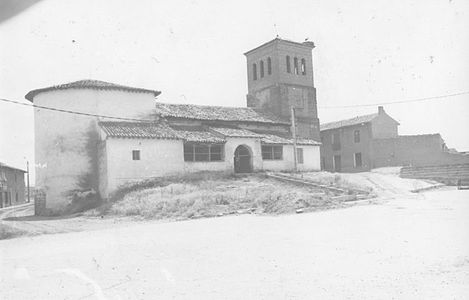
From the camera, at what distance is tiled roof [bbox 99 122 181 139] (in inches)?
860

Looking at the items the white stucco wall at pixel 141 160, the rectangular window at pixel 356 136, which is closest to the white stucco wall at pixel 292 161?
the white stucco wall at pixel 141 160

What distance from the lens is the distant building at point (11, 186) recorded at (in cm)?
3772

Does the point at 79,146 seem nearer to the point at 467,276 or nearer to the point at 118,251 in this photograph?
the point at 118,251

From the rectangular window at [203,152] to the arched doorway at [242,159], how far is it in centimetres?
216

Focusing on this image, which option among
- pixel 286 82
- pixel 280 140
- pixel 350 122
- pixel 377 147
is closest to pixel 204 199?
pixel 280 140

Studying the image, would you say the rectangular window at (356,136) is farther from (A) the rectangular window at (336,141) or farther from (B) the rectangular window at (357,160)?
(A) the rectangular window at (336,141)

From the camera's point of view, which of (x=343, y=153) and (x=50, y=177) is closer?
(x=50, y=177)

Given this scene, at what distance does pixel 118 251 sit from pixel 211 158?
54.4 feet

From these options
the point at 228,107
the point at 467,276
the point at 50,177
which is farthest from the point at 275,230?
the point at 228,107

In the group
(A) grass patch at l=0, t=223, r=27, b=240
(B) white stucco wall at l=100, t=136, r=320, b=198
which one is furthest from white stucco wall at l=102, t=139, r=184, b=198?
(A) grass patch at l=0, t=223, r=27, b=240

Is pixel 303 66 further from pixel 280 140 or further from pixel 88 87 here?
pixel 88 87

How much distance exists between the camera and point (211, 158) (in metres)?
25.5

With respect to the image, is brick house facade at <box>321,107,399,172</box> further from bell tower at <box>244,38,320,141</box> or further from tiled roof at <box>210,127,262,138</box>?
tiled roof at <box>210,127,262,138</box>

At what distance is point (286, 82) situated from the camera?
32.7 metres
